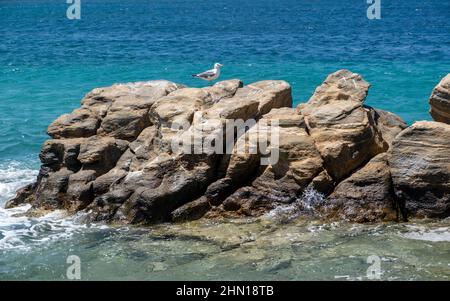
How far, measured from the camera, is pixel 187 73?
38000mm

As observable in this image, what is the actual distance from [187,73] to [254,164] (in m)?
22.6

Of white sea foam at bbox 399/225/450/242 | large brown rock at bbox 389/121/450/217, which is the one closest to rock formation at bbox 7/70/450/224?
large brown rock at bbox 389/121/450/217

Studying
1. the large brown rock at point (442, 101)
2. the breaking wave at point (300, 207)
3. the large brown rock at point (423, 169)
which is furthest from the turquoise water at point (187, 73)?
the large brown rock at point (442, 101)

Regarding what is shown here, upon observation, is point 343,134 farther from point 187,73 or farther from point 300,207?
point 187,73

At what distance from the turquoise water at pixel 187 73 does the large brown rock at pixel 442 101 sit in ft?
9.56

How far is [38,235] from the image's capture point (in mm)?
15188

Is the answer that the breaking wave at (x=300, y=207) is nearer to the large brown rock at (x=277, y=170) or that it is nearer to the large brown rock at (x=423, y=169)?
the large brown rock at (x=277, y=170)

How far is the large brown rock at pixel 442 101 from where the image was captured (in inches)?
629

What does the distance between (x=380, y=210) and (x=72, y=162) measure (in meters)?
7.25

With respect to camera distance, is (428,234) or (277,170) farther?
(277,170)

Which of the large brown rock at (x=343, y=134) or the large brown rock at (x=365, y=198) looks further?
the large brown rock at (x=343, y=134)

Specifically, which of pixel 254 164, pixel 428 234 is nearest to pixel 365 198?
pixel 428 234

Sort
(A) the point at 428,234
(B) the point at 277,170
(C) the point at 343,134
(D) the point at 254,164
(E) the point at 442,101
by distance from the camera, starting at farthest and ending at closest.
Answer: (E) the point at 442,101 → (D) the point at 254,164 → (B) the point at 277,170 → (C) the point at 343,134 → (A) the point at 428,234
